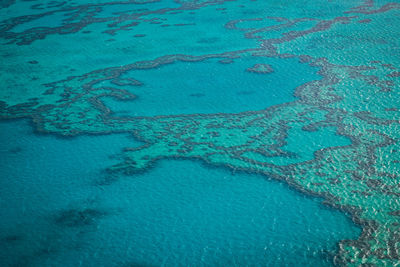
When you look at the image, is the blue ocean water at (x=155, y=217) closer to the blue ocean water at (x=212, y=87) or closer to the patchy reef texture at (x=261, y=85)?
the patchy reef texture at (x=261, y=85)

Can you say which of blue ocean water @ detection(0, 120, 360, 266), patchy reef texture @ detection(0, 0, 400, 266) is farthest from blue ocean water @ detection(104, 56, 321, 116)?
blue ocean water @ detection(0, 120, 360, 266)

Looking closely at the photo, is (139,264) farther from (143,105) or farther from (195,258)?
(143,105)

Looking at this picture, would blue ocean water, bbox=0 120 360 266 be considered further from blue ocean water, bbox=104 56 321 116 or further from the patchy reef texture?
blue ocean water, bbox=104 56 321 116

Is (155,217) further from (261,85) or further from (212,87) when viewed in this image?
(261,85)

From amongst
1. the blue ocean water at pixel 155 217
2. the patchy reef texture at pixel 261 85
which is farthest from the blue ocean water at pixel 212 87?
the blue ocean water at pixel 155 217

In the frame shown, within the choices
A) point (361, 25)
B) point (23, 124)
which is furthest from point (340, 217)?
point (361, 25)

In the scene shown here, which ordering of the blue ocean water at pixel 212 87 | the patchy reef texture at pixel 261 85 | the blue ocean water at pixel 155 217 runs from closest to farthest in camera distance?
the blue ocean water at pixel 155 217
the patchy reef texture at pixel 261 85
the blue ocean water at pixel 212 87

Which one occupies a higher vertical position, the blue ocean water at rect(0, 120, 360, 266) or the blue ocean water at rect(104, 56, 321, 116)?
the blue ocean water at rect(104, 56, 321, 116)
